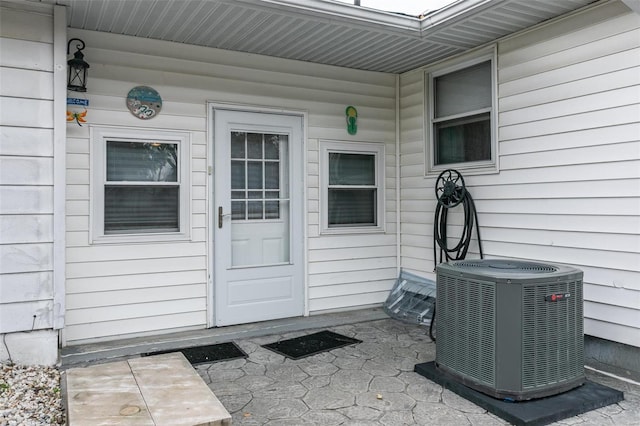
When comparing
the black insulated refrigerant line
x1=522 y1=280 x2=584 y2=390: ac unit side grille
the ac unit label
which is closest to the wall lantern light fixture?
the black insulated refrigerant line

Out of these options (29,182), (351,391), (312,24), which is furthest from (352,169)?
(29,182)

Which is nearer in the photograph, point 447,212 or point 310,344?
point 310,344

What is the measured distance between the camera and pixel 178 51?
4223mm

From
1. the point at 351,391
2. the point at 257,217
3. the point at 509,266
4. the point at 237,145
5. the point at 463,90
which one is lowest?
the point at 351,391

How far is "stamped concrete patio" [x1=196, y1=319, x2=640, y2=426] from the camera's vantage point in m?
2.64

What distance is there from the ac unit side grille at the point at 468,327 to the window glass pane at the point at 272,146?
87.2 inches

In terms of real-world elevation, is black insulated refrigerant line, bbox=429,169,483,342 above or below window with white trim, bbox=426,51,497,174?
below

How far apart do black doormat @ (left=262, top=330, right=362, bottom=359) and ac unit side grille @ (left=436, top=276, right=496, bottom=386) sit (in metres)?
1.03

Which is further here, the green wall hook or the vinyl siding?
the green wall hook

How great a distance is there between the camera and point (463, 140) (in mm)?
4566

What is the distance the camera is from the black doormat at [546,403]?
257cm

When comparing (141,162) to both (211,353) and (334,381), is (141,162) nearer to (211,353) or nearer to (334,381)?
(211,353)

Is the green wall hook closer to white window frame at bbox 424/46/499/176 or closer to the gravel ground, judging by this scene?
white window frame at bbox 424/46/499/176

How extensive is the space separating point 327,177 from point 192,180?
1.39 m
